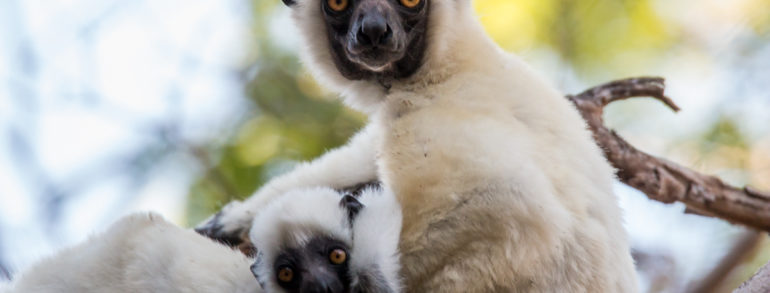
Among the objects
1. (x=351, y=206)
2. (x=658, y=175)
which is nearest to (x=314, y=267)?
(x=351, y=206)

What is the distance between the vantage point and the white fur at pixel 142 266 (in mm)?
2869

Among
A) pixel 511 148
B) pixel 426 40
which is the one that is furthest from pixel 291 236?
pixel 426 40

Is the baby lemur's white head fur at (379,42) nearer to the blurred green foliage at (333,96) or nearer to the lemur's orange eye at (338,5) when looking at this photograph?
the lemur's orange eye at (338,5)

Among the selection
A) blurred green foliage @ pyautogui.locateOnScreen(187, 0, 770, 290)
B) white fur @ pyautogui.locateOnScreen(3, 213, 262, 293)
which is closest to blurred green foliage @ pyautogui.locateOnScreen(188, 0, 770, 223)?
blurred green foliage @ pyautogui.locateOnScreen(187, 0, 770, 290)

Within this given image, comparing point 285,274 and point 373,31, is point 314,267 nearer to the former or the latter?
A: point 285,274

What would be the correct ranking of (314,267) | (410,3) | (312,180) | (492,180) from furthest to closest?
(312,180), (410,3), (314,267), (492,180)

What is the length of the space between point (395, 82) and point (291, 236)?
2.94 ft

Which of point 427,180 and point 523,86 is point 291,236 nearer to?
point 427,180

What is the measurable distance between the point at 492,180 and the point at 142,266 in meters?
1.38

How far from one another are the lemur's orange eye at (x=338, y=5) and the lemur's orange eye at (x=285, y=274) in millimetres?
1400

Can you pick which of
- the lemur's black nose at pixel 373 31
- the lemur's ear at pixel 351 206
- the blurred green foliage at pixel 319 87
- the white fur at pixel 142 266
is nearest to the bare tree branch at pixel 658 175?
the blurred green foliage at pixel 319 87

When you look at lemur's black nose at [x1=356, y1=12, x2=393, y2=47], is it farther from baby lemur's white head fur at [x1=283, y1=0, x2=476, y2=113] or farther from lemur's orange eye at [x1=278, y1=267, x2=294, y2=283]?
Answer: lemur's orange eye at [x1=278, y1=267, x2=294, y2=283]

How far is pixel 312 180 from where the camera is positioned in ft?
13.3

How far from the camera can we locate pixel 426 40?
140 inches
